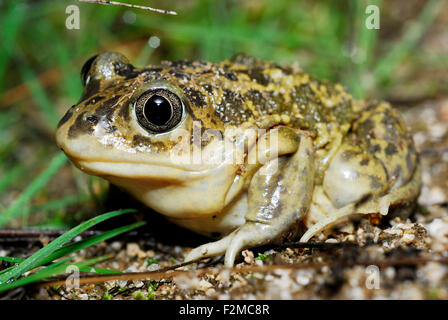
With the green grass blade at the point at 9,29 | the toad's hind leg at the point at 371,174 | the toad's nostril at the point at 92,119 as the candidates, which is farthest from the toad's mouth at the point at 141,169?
the green grass blade at the point at 9,29

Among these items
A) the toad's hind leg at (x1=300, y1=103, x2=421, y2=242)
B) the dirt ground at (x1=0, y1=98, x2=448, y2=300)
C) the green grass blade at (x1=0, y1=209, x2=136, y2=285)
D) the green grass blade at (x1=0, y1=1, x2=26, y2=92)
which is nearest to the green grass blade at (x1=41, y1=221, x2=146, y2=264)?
the green grass blade at (x1=0, y1=209, x2=136, y2=285)

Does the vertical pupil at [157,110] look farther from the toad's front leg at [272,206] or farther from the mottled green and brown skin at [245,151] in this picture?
the toad's front leg at [272,206]

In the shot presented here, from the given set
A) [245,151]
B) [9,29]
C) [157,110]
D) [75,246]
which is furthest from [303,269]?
[9,29]

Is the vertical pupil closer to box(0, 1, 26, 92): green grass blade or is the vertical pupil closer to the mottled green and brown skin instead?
the mottled green and brown skin

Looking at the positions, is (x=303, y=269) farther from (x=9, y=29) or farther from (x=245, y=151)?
(x=9, y=29)
